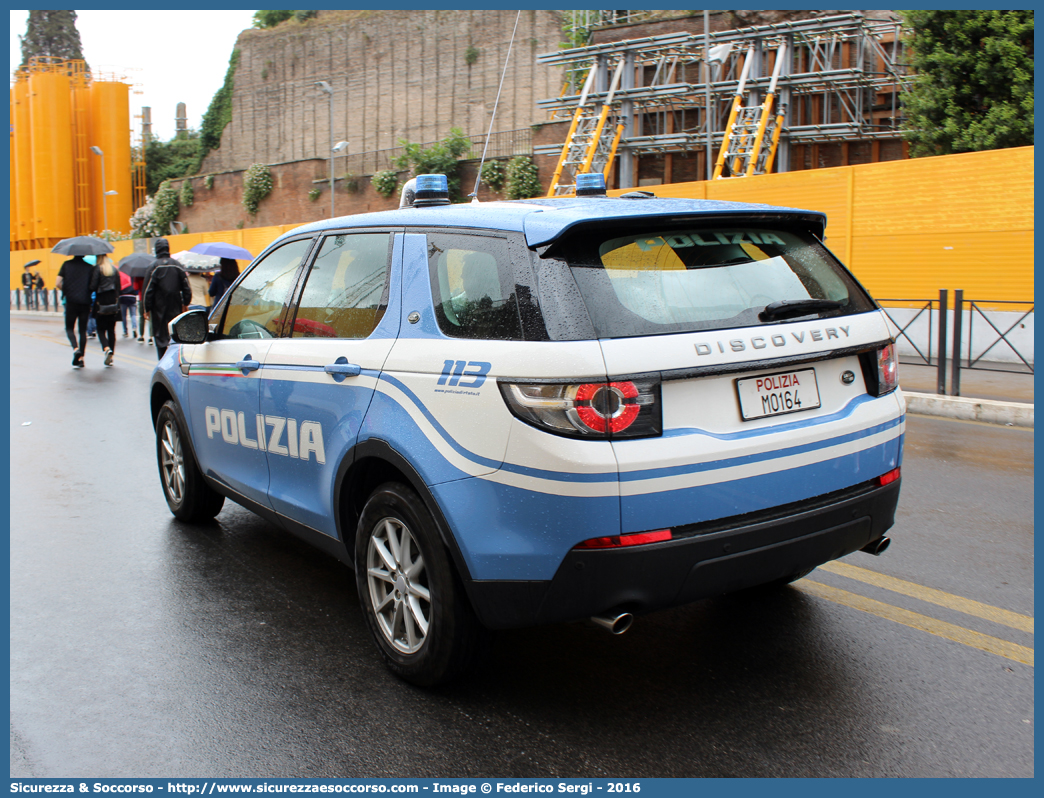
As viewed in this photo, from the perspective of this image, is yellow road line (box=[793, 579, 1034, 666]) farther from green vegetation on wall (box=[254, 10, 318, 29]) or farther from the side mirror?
green vegetation on wall (box=[254, 10, 318, 29])

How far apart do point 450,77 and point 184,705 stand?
6374 cm

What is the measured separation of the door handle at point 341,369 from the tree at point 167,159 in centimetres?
8219

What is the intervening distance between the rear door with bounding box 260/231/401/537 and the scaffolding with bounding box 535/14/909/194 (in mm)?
27028

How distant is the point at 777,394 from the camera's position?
3.25 meters

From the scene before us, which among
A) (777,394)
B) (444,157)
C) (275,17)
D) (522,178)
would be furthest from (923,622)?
(275,17)

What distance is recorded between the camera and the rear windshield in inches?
121

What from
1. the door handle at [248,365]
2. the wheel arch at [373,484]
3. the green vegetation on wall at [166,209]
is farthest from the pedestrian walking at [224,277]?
the green vegetation on wall at [166,209]

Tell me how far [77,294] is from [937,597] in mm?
13997

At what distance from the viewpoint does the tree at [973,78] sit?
2103 cm

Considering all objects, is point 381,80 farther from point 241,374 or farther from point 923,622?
point 923,622

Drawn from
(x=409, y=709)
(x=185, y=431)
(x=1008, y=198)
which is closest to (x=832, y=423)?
(x=409, y=709)

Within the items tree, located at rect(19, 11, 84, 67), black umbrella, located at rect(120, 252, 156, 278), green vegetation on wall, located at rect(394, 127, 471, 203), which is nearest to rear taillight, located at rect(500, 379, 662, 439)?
black umbrella, located at rect(120, 252, 156, 278)

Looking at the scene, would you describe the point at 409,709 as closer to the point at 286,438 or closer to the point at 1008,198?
the point at 286,438

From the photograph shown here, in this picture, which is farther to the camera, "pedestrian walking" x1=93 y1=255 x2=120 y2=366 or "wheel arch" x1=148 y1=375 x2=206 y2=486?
"pedestrian walking" x1=93 y1=255 x2=120 y2=366
